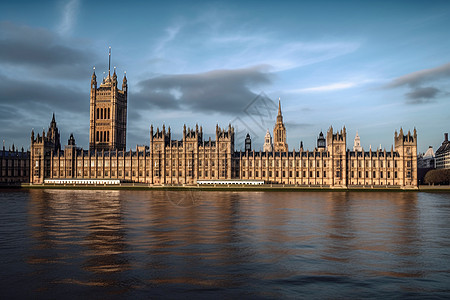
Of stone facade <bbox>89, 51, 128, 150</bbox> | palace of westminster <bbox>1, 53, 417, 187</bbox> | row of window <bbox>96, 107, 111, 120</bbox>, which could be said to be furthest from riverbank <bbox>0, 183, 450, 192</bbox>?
row of window <bbox>96, 107, 111, 120</bbox>

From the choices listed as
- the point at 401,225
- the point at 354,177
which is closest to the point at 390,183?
the point at 354,177

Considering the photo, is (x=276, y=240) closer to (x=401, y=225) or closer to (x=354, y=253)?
(x=354, y=253)

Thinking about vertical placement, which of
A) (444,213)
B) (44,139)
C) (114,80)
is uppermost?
(114,80)

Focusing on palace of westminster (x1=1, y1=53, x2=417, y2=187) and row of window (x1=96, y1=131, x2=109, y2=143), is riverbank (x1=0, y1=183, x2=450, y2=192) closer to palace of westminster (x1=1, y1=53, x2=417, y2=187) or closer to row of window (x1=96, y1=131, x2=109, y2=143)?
palace of westminster (x1=1, y1=53, x2=417, y2=187)

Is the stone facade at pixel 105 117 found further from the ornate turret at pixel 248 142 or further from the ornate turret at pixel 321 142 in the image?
the ornate turret at pixel 321 142

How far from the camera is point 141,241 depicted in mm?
31781

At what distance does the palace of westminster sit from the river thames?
93.7m

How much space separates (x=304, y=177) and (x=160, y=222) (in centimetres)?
10282

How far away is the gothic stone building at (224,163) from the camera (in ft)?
450

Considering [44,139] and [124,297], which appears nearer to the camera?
[124,297]

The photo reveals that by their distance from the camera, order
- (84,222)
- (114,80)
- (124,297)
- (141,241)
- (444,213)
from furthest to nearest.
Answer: (114,80) → (444,213) → (84,222) → (141,241) → (124,297)

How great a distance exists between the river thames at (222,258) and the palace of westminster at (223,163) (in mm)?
93746

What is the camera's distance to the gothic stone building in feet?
450

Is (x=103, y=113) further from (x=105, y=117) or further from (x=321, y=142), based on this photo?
(x=321, y=142)
